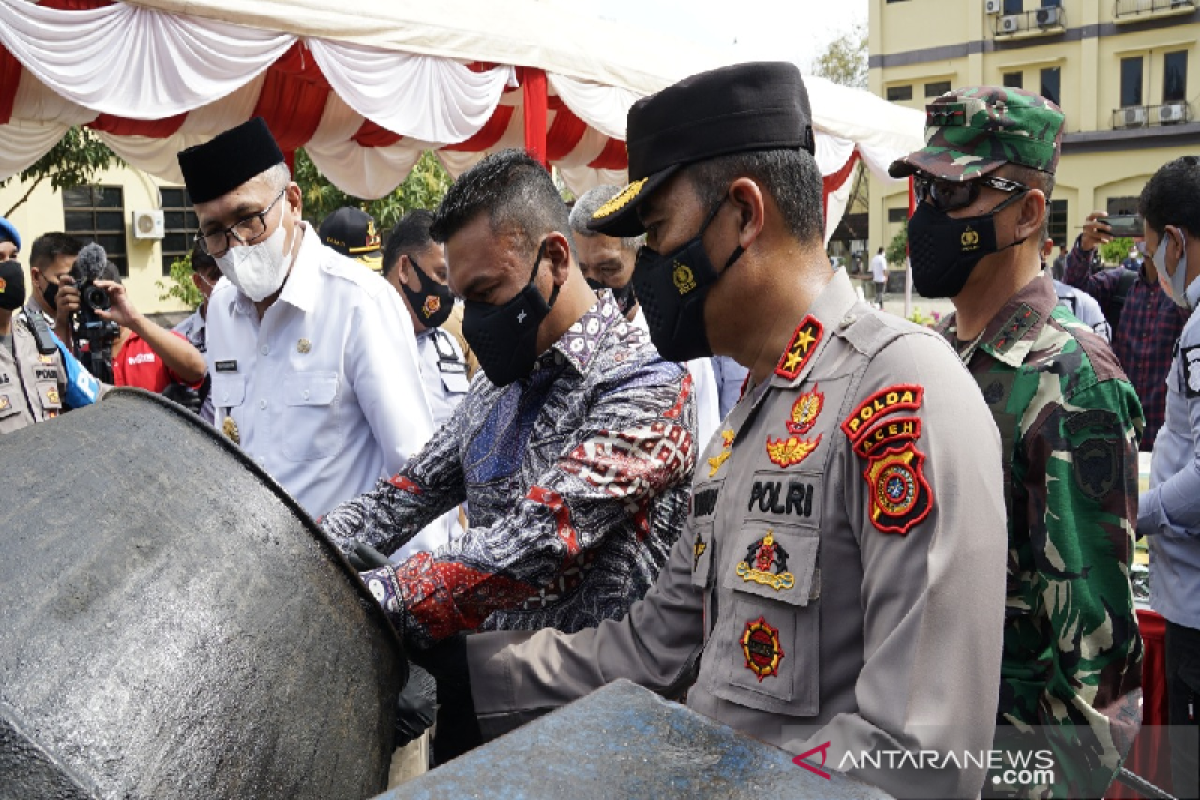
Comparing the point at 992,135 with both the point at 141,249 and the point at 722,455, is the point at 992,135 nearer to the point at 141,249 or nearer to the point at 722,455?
the point at 722,455

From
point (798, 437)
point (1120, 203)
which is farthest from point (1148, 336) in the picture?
point (1120, 203)

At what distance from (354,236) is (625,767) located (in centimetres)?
447

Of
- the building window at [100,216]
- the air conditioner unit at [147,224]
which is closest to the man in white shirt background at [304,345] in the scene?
the building window at [100,216]

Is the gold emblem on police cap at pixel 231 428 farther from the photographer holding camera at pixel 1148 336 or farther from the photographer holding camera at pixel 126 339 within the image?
the photographer holding camera at pixel 1148 336

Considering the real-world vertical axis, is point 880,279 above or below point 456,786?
below

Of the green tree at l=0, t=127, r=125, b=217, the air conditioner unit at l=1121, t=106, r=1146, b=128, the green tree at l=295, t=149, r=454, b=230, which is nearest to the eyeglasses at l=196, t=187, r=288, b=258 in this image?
the green tree at l=0, t=127, r=125, b=217

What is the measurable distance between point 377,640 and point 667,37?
867cm

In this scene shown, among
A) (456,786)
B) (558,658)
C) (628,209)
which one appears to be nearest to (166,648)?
(456,786)

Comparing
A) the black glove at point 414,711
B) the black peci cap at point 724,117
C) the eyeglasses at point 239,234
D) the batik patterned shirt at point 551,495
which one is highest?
the black peci cap at point 724,117

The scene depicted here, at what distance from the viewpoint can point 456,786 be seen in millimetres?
906

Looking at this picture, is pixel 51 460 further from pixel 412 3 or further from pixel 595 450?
pixel 412 3

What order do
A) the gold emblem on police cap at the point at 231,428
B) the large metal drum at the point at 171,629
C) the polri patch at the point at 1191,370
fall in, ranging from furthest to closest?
the gold emblem on police cap at the point at 231,428 < the polri patch at the point at 1191,370 < the large metal drum at the point at 171,629

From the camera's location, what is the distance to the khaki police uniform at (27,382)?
167 inches

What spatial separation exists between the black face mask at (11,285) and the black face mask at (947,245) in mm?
3519
